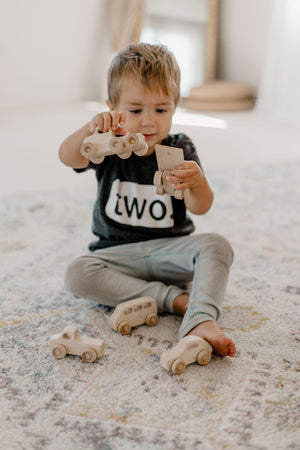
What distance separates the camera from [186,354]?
0.75 metres

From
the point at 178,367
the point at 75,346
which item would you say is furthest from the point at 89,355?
the point at 178,367

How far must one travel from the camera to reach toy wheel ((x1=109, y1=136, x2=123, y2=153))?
78 cm

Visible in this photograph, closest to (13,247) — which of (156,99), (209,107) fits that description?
(156,99)

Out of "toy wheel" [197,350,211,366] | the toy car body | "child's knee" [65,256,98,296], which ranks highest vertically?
the toy car body

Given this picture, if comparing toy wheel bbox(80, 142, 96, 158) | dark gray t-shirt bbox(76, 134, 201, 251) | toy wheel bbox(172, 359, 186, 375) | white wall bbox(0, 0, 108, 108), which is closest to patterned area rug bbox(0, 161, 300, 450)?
toy wheel bbox(172, 359, 186, 375)

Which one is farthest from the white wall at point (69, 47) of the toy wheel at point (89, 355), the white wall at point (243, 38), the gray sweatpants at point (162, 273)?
the toy wheel at point (89, 355)

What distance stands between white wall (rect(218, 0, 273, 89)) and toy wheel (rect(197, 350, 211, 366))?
9.24 feet

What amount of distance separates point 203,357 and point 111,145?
0.35 m

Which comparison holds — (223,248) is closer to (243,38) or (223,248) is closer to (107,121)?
(107,121)

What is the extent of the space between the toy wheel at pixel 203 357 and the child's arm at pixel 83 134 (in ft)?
1.26

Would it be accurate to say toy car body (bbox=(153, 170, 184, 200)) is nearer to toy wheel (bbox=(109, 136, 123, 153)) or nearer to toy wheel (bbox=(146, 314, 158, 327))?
toy wheel (bbox=(109, 136, 123, 153))

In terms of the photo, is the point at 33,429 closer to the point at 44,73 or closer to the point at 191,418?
the point at 191,418

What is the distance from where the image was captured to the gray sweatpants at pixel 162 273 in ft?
2.85

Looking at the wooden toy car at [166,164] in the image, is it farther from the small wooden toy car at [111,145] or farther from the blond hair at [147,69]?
the blond hair at [147,69]
